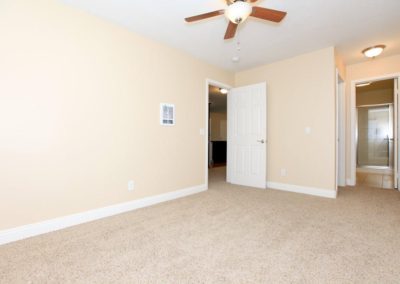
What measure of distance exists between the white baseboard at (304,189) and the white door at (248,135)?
22 cm

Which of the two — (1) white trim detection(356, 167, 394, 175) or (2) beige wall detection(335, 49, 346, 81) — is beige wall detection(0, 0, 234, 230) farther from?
(1) white trim detection(356, 167, 394, 175)

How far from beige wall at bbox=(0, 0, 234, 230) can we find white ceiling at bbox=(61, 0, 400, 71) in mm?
304

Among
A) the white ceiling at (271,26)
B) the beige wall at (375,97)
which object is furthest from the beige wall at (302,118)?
the beige wall at (375,97)

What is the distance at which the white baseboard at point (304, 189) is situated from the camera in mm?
3286

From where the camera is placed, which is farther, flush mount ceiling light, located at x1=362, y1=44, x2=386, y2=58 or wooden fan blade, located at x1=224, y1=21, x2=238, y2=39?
flush mount ceiling light, located at x1=362, y1=44, x2=386, y2=58

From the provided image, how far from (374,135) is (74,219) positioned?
8.48m

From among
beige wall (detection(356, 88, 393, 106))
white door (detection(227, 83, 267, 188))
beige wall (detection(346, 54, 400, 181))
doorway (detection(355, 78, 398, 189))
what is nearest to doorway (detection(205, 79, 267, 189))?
white door (detection(227, 83, 267, 188))

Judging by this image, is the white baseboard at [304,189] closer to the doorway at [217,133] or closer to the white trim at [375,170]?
the doorway at [217,133]

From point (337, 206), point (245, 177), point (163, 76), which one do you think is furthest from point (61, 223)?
point (337, 206)

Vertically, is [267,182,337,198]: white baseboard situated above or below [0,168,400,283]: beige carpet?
above

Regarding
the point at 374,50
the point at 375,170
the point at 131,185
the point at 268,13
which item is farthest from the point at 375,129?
the point at 131,185

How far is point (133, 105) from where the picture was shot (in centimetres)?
278

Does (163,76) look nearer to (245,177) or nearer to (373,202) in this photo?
(245,177)

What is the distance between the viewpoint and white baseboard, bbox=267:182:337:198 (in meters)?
3.29
